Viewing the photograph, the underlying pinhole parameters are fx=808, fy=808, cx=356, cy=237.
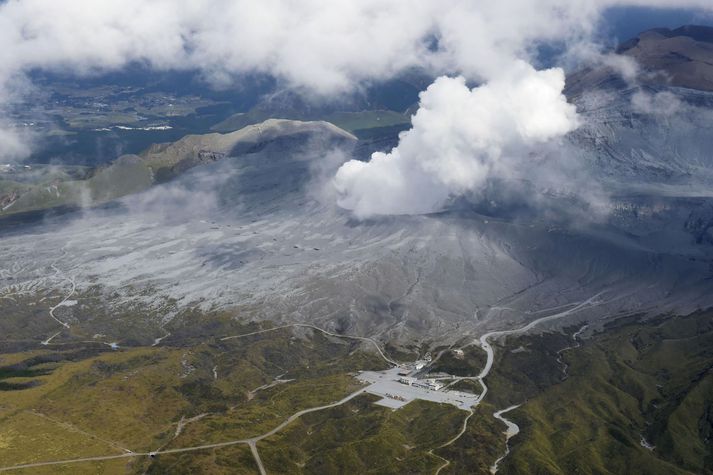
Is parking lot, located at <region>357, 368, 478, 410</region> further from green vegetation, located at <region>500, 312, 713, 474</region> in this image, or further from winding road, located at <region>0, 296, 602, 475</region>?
green vegetation, located at <region>500, 312, 713, 474</region>

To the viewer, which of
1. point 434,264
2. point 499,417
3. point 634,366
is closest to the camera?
point 499,417

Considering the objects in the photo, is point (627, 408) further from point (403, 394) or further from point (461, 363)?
point (403, 394)

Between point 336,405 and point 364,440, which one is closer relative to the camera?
point 364,440

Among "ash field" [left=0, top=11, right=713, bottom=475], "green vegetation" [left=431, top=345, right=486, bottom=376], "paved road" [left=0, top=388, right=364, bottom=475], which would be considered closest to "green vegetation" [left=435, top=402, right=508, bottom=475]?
"ash field" [left=0, top=11, right=713, bottom=475]

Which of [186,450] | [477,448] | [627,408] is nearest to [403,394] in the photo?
[477,448]

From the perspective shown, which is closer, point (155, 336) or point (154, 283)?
point (155, 336)

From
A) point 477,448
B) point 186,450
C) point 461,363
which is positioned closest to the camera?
→ point 186,450

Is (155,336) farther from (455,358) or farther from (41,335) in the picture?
(455,358)

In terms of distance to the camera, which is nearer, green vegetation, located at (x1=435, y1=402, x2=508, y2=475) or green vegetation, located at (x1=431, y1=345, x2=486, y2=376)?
green vegetation, located at (x1=435, y1=402, x2=508, y2=475)

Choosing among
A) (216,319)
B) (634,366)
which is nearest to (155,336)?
(216,319)

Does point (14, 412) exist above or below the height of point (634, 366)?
above

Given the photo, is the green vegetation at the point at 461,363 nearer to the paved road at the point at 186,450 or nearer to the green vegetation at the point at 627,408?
the green vegetation at the point at 627,408
